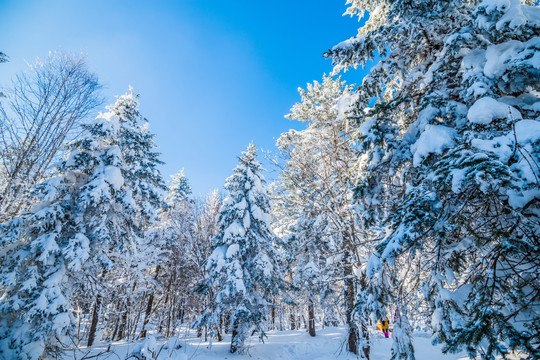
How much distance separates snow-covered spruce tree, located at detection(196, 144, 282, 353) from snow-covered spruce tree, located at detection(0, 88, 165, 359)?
4258mm

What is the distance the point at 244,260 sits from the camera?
12.3 meters

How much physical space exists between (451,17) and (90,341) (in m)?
18.8

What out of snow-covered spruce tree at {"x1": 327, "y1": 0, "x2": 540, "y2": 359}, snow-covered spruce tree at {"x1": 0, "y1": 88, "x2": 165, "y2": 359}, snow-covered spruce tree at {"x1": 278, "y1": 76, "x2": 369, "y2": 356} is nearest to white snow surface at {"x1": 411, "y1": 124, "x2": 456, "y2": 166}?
snow-covered spruce tree at {"x1": 327, "y1": 0, "x2": 540, "y2": 359}

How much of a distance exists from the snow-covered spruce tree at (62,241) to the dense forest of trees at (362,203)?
57mm

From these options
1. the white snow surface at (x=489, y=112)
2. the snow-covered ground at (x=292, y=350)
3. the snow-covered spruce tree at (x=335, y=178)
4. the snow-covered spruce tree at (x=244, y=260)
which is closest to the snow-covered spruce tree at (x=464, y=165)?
the white snow surface at (x=489, y=112)

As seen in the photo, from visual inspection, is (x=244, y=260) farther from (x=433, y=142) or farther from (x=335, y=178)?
(x=433, y=142)

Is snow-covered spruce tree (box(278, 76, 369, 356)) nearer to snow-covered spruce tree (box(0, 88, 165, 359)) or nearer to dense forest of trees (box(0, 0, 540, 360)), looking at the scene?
dense forest of trees (box(0, 0, 540, 360))

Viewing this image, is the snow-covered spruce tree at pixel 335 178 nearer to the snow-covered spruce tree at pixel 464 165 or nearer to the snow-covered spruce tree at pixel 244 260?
the snow-covered spruce tree at pixel 464 165

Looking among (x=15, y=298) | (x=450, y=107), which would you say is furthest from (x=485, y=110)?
(x=15, y=298)

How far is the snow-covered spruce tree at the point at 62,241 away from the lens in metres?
7.08

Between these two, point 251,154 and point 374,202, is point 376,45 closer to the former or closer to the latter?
point 374,202

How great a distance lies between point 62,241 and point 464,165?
11.7 metres

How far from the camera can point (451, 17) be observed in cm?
421

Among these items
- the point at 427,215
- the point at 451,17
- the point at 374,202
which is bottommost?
the point at 427,215
